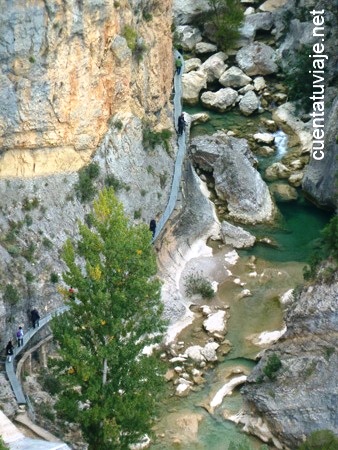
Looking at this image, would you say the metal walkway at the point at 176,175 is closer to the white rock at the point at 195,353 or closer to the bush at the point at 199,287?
the bush at the point at 199,287

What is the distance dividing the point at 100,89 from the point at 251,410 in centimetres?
1491

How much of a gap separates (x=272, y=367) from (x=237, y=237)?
39.2 feet

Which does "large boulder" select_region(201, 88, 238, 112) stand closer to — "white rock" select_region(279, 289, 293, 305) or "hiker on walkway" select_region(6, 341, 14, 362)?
"white rock" select_region(279, 289, 293, 305)

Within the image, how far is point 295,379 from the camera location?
102 ft

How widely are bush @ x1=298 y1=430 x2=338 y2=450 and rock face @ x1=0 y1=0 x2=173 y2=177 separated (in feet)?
49.5

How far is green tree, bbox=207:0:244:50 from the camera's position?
6131cm

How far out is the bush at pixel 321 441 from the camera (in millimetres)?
26922

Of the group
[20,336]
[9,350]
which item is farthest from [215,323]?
[9,350]

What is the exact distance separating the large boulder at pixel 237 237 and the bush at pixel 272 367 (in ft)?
37.4

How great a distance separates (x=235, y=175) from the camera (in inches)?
1800

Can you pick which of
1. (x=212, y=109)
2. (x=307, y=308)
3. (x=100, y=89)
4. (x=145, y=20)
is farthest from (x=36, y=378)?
(x=212, y=109)

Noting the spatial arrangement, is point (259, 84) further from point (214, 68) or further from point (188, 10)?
point (188, 10)

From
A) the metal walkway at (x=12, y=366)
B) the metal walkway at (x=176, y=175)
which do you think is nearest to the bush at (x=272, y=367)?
the metal walkway at (x=12, y=366)

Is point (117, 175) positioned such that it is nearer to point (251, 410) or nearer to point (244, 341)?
point (244, 341)
